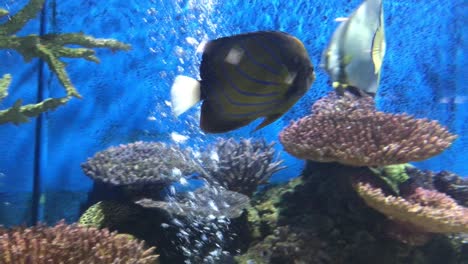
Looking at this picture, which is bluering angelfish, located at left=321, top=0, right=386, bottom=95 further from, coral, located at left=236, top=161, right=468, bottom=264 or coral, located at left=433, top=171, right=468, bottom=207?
coral, located at left=433, top=171, right=468, bottom=207

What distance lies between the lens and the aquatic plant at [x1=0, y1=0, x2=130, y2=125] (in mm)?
3277

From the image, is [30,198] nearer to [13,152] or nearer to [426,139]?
[13,152]

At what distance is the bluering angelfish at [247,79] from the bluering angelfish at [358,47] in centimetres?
52

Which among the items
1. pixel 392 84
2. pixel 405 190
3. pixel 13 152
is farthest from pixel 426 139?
pixel 13 152

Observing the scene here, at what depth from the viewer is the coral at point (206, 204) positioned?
3713 millimetres

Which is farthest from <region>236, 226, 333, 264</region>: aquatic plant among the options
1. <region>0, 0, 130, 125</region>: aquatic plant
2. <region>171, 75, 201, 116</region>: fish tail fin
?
<region>171, 75, 201, 116</region>: fish tail fin

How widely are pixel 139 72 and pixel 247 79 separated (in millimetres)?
5471

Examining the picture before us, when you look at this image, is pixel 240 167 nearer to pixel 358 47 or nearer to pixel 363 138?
pixel 363 138

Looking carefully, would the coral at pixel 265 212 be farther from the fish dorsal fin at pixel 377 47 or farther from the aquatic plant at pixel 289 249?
the fish dorsal fin at pixel 377 47

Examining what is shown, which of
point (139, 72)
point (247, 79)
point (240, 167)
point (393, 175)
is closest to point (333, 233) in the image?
point (393, 175)

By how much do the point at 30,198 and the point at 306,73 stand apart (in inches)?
227

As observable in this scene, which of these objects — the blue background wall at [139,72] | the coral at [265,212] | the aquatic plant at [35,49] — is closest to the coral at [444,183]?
the coral at [265,212]

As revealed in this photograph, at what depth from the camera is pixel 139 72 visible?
21.8 ft

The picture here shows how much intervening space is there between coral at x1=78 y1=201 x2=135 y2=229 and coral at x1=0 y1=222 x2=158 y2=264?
1024 millimetres
